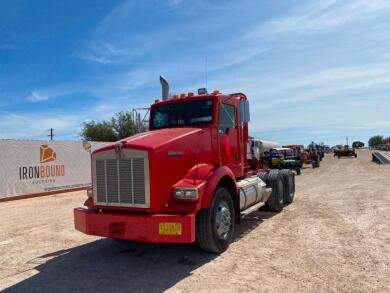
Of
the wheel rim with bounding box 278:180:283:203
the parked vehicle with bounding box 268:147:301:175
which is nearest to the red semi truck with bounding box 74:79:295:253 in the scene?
the wheel rim with bounding box 278:180:283:203

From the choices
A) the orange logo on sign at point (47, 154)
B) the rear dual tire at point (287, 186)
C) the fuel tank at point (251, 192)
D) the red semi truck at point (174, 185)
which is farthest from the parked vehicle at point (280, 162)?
the red semi truck at point (174, 185)

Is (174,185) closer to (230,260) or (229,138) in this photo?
(230,260)

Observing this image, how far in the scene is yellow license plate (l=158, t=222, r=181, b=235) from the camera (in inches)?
233

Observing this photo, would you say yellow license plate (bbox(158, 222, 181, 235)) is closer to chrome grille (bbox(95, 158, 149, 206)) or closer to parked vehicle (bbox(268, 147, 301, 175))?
chrome grille (bbox(95, 158, 149, 206))

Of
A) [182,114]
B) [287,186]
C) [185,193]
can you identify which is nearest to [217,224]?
[185,193]

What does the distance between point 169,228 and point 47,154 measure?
49.2 ft

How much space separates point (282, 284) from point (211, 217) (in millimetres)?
1648

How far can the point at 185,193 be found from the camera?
6242 millimetres

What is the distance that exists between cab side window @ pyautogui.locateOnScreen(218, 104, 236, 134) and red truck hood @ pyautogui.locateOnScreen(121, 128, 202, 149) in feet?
2.40

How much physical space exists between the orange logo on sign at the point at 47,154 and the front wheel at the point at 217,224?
13.9m

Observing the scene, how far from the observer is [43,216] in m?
12.3

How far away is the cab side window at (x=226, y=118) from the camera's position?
314 inches

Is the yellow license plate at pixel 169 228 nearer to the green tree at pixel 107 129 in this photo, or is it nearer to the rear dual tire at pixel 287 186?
the rear dual tire at pixel 287 186

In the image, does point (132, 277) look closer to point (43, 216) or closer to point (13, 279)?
point (13, 279)
